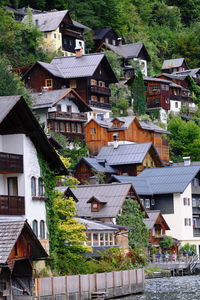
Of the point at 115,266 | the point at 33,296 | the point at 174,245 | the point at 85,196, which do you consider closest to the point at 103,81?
the point at 174,245

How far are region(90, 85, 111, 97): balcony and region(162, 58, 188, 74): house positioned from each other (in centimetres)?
4052

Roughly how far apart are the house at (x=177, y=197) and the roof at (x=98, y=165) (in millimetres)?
3806

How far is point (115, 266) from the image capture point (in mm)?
60188

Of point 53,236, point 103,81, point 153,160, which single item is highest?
point 103,81

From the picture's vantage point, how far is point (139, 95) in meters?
133

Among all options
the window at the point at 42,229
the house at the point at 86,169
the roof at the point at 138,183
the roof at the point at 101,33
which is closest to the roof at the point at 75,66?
the house at the point at 86,169

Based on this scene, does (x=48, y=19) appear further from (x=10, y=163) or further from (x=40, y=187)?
(x=10, y=163)

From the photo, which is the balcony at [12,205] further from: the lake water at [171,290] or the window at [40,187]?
the lake water at [171,290]

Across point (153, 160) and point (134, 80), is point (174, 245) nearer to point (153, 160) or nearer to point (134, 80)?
point (153, 160)

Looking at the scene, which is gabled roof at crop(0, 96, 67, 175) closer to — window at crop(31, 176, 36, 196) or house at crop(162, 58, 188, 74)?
window at crop(31, 176, 36, 196)

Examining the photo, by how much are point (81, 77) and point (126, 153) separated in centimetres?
1486

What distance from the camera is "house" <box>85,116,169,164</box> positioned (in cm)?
11425

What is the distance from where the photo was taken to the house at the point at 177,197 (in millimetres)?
101125

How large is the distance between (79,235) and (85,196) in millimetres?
26241
